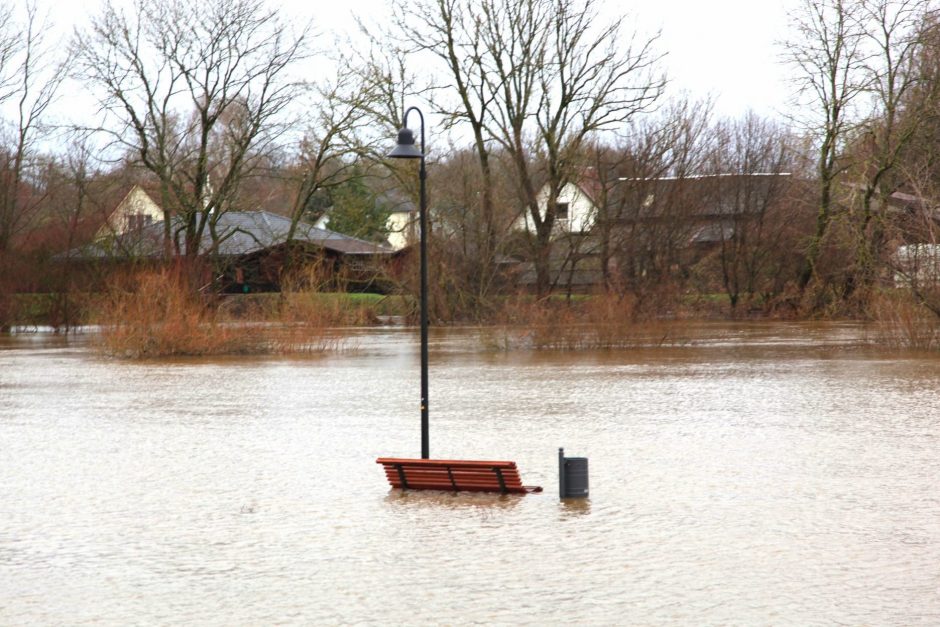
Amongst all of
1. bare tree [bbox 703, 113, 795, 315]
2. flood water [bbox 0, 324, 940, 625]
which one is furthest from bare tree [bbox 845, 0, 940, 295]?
flood water [bbox 0, 324, 940, 625]

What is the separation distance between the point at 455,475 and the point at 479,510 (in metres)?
0.87

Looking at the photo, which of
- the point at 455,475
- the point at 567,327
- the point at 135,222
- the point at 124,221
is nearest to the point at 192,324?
the point at 567,327

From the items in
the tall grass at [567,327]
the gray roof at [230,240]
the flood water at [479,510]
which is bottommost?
the flood water at [479,510]

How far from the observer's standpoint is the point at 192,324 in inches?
1373

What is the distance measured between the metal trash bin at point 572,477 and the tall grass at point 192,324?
23673 millimetres

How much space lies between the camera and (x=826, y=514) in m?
10.8

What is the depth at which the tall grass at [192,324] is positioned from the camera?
33.9 metres

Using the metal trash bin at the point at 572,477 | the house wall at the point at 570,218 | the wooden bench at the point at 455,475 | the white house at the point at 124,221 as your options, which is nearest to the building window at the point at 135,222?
the white house at the point at 124,221

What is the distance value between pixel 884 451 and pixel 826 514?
4.21 meters

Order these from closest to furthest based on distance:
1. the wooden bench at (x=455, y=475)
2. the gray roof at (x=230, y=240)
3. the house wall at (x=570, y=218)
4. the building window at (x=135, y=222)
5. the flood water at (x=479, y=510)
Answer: the flood water at (x=479, y=510)
the wooden bench at (x=455, y=475)
the gray roof at (x=230, y=240)
the building window at (x=135, y=222)
the house wall at (x=570, y=218)

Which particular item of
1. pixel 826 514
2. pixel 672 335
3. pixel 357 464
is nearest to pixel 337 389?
pixel 357 464

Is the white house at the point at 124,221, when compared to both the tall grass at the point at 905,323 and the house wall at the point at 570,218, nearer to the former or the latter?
the house wall at the point at 570,218

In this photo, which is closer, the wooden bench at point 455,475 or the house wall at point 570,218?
the wooden bench at point 455,475

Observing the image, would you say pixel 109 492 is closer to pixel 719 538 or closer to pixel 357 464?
pixel 357 464
